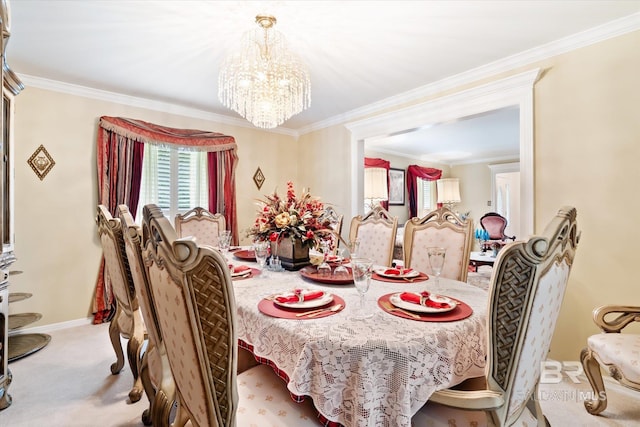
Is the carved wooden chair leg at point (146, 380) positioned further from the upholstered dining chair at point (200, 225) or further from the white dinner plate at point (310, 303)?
the upholstered dining chair at point (200, 225)

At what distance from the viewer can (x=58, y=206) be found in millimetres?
3090

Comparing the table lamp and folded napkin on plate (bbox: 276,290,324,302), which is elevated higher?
the table lamp

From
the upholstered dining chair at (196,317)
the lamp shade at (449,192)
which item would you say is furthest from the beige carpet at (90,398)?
the lamp shade at (449,192)

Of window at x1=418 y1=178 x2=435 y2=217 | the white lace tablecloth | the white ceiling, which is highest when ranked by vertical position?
the white ceiling

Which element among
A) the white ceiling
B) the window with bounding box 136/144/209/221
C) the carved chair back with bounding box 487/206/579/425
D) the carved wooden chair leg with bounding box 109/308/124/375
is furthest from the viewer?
the window with bounding box 136/144/209/221

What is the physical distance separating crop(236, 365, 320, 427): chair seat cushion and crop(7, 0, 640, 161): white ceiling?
6.75ft

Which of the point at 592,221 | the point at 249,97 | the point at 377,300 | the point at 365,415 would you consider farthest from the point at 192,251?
the point at 592,221

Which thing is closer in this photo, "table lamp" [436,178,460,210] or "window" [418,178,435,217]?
"table lamp" [436,178,460,210]

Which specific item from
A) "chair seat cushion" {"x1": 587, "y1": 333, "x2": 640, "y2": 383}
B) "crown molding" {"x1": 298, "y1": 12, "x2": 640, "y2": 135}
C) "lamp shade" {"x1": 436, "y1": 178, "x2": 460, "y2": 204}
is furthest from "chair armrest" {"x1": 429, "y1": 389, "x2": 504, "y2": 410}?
"lamp shade" {"x1": 436, "y1": 178, "x2": 460, "y2": 204}

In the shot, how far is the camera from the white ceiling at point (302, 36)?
1.94 meters

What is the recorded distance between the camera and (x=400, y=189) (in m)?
6.81

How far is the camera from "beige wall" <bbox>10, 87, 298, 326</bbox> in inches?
115

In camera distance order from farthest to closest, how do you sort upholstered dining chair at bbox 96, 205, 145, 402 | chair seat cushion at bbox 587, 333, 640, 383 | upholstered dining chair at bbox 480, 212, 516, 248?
upholstered dining chair at bbox 480, 212, 516, 248, upholstered dining chair at bbox 96, 205, 145, 402, chair seat cushion at bbox 587, 333, 640, 383

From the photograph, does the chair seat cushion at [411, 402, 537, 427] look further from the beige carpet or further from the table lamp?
the table lamp
